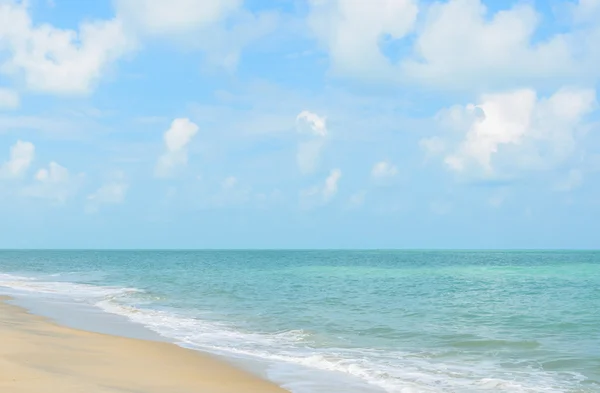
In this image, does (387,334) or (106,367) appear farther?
(387,334)

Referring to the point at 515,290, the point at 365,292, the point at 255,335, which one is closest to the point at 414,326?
the point at 255,335

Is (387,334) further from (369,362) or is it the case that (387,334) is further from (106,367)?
(106,367)

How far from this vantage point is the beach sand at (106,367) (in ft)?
29.4

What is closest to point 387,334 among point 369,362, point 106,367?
point 369,362

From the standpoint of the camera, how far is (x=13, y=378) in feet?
29.3

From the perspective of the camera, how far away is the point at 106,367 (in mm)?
10688

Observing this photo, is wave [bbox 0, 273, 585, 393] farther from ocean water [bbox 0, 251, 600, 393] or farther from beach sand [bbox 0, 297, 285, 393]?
beach sand [bbox 0, 297, 285, 393]

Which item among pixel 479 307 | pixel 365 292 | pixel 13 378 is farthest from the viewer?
pixel 365 292

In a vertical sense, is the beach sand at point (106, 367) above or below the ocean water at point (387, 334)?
above

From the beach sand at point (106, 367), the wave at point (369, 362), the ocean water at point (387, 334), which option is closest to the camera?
the beach sand at point (106, 367)

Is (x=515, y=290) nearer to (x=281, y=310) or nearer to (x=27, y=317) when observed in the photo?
(x=281, y=310)

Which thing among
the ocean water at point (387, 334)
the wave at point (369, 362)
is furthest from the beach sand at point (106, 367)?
the wave at point (369, 362)

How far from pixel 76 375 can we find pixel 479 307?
18.4 meters

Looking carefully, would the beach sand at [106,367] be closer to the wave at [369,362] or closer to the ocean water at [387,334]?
the ocean water at [387,334]
